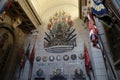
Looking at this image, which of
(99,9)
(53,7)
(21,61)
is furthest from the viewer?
(53,7)

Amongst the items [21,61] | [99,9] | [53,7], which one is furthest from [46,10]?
[99,9]

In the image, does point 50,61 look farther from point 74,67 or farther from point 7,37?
point 7,37

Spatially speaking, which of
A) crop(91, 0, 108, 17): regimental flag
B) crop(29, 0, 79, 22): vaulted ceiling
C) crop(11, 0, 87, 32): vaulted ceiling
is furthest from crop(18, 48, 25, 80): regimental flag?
crop(91, 0, 108, 17): regimental flag

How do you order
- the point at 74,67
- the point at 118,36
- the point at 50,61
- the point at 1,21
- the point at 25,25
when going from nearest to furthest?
the point at 118,36 < the point at 1,21 < the point at 74,67 < the point at 50,61 < the point at 25,25

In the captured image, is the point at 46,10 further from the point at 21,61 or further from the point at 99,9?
the point at 99,9

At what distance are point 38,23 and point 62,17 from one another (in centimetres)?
171

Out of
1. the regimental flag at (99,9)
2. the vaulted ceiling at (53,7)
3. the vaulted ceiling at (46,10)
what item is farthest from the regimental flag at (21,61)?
the regimental flag at (99,9)

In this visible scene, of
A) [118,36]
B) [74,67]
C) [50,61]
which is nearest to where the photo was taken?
[118,36]

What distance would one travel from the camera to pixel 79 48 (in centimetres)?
737

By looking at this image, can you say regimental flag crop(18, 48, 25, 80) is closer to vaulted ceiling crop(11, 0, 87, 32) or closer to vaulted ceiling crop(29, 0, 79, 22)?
vaulted ceiling crop(11, 0, 87, 32)

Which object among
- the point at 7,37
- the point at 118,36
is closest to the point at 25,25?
the point at 7,37

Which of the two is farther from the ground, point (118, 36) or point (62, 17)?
point (62, 17)

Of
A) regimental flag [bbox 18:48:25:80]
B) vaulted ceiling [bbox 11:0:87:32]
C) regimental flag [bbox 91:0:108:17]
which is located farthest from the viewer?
vaulted ceiling [bbox 11:0:87:32]

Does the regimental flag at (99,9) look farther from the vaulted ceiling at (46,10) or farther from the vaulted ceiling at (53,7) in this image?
the vaulted ceiling at (53,7)
